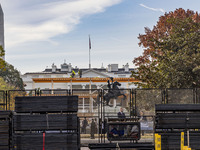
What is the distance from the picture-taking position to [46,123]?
53.0 ft

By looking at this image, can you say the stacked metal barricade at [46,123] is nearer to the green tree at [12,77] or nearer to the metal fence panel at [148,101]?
the metal fence panel at [148,101]

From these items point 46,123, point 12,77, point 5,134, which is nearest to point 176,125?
point 46,123

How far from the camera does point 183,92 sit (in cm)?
2508

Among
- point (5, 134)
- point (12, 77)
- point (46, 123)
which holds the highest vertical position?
point (12, 77)

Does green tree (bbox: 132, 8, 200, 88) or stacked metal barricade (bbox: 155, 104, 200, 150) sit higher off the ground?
green tree (bbox: 132, 8, 200, 88)

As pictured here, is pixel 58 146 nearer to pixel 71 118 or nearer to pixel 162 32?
pixel 71 118

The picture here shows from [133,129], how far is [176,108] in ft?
8.43

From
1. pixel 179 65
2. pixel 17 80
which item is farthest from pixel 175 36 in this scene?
pixel 17 80

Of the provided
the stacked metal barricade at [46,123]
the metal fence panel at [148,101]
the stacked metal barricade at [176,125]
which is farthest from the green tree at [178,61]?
the stacked metal barricade at [46,123]

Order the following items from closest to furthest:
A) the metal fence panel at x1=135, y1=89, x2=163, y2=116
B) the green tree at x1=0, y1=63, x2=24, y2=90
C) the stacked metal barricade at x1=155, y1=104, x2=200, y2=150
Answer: the stacked metal barricade at x1=155, y1=104, x2=200, y2=150 → the metal fence panel at x1=135, y1=89, x2=163, y2=116 → the green tree at x1=0, y1=63, x2=24, y2=90

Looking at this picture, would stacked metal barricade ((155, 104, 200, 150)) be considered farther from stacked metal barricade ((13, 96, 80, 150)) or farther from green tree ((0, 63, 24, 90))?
green tree ((0, 63, 24, 90))

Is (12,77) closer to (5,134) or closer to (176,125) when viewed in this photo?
(5,134)

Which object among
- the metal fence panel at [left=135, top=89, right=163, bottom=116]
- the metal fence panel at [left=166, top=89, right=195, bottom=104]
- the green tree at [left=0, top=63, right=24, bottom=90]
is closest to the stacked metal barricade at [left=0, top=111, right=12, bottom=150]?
the metal fence panel at [left=135, top=89, right=163, bottom=116]

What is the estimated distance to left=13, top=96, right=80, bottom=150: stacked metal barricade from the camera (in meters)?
15.9
